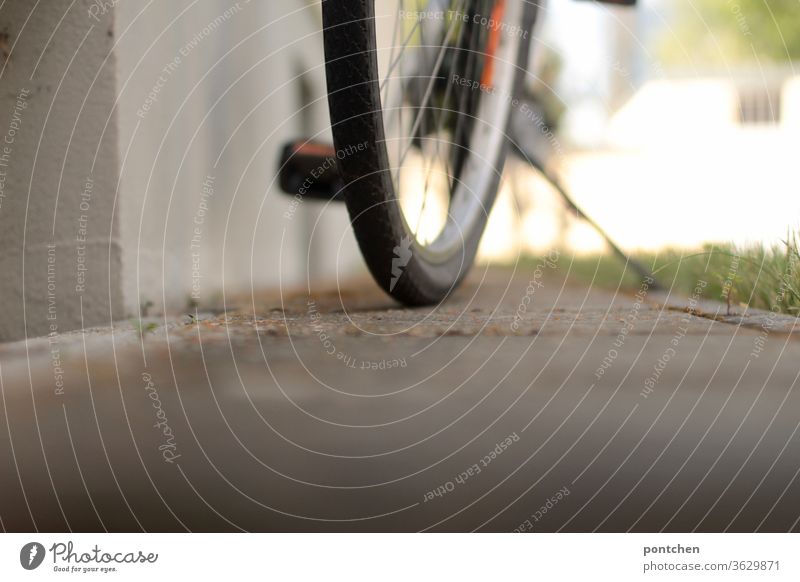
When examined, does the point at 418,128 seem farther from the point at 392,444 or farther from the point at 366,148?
the point at 392,444

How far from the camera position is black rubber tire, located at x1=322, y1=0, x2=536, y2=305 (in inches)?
22.3

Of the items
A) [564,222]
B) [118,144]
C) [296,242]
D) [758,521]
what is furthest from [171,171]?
[296,242]

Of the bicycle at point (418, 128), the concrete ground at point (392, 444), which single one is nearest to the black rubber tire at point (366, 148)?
the bicycle at point (418, 128)

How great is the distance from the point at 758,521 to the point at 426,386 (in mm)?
249

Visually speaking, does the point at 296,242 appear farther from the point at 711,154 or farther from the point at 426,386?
the point at 426,386

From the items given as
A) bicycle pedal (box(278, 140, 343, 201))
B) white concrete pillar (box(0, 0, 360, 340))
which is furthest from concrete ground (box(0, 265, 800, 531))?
bicycle pedal (box(278, 140, 343, 201))

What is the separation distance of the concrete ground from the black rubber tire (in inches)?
6.4

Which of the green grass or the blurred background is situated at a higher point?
the blurred background

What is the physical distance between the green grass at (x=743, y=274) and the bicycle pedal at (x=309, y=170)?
1.22 feet

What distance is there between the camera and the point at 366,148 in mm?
592

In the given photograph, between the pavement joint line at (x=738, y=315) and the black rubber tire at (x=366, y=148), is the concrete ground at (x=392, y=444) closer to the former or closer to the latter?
the pavement joint line at (x=738, y=315)

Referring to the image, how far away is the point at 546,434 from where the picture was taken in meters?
0.47

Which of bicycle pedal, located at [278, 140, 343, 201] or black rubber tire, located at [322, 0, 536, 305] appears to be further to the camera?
bicycle pedal, located at [278, 140, 343, 201]

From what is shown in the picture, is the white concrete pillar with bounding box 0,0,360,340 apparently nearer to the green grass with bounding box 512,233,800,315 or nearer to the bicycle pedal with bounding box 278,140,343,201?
the bicycle pedal with bounding box 278,140,343,201
